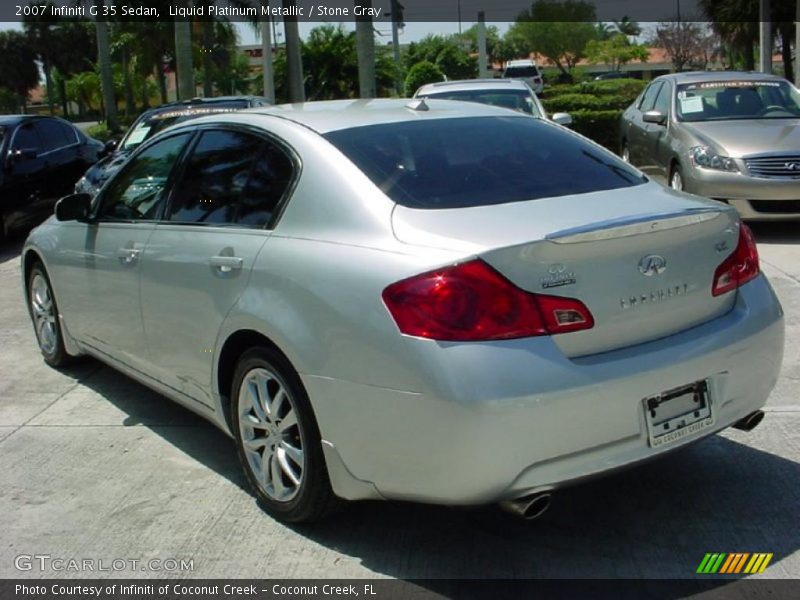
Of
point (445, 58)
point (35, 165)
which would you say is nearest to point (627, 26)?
point (445, 58)

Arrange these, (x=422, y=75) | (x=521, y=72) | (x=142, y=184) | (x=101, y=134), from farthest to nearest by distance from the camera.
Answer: (x=521, y=72)
(x=101, y=134)
(x=422, y=75)
(x=142, y=184)

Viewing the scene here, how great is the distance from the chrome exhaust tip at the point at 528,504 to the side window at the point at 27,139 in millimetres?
10218

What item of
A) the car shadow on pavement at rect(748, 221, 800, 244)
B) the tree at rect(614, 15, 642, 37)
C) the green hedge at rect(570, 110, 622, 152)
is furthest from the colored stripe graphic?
the tree at rect(614, 15, 642, 37)

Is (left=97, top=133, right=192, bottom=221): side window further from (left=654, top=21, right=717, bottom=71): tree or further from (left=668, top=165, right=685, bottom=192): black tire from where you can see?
(left=654, top=21, right=717, bottom=71): tree

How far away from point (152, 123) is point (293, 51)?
557 inches

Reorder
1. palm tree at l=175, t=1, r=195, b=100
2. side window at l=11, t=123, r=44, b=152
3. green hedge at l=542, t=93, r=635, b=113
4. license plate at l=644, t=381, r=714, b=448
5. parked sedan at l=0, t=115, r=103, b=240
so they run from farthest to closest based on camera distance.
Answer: palm tree at l=175, t=1, r=195, b=100, green hedge at l=542, t=93, r=635, b=113, side window at l=11, t=123, r=44, b=152, parked sedan at l=0, t=115, r=103, b=240, license plate at l=644, t=381, r=714, b=448

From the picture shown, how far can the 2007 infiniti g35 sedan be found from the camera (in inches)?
123

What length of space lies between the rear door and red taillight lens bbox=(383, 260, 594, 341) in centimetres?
93

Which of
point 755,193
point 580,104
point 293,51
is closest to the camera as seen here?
point 755,193

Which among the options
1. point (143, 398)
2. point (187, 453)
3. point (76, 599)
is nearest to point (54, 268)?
point (143, 398)

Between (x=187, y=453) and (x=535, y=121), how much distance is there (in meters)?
2.30

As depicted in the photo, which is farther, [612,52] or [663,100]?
[612,52]

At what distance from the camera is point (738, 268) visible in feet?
12.3

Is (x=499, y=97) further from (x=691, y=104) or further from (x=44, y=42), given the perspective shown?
(x=44, y=42)
